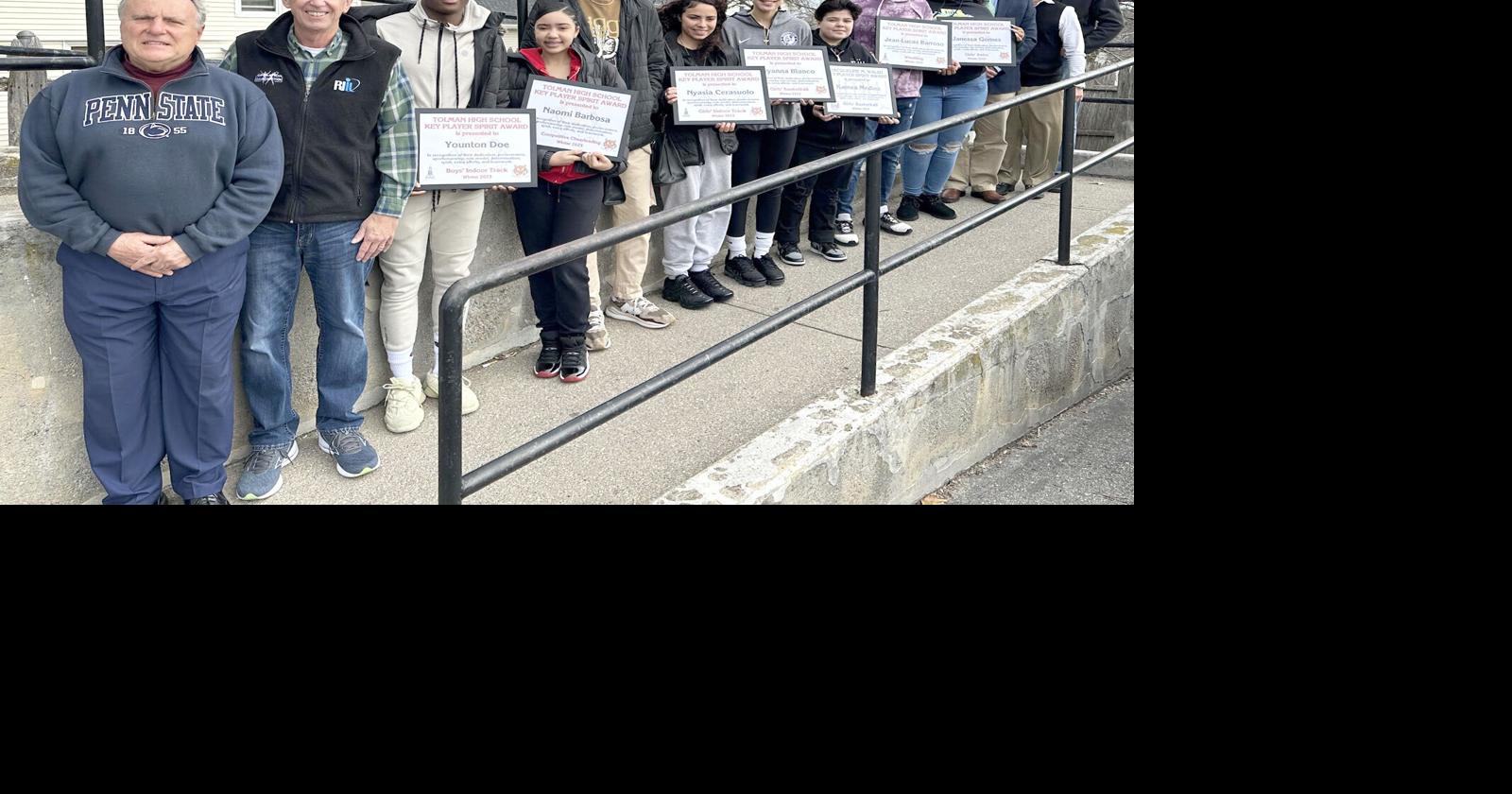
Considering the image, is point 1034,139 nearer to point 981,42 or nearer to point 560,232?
point 981,42

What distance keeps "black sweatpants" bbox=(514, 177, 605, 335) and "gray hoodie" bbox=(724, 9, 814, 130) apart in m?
1.15

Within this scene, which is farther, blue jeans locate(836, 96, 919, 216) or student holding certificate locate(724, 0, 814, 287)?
blue jeans locate(836, 96, 919, 216)

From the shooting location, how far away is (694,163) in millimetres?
5086

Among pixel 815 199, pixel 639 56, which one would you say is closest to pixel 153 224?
pixel 639 56

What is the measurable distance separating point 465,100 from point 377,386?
107 centimetres

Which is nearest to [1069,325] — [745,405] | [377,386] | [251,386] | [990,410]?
[990,410]

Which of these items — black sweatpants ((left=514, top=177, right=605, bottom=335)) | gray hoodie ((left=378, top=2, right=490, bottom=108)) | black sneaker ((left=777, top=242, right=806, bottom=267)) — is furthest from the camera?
black sneaker ((left=777, top=242, right=806, bottom=267))

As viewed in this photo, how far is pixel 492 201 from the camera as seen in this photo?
15.0 feet

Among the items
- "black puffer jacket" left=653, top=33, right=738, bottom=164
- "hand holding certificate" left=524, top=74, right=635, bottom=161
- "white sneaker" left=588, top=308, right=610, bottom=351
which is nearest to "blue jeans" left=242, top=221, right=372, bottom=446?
"hand holding certificate" left=524, top=74, right=635, bottom=161

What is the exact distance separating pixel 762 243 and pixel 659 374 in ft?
8.45

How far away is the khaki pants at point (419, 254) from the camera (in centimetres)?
404

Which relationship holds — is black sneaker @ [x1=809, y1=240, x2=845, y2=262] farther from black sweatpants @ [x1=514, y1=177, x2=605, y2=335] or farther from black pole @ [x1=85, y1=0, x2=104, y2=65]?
black pole @ [x1=85, y1=0, x2=104, y2=65]

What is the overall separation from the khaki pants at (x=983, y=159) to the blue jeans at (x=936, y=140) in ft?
1.17

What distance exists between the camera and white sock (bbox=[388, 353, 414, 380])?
414 centimetres
